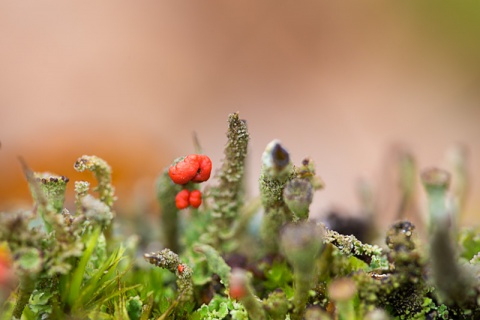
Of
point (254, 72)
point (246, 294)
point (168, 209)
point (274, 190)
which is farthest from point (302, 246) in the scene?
point (254, 72)

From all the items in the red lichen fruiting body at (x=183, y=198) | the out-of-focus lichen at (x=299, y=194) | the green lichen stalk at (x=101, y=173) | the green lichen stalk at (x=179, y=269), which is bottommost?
the green lichen stalk at (x=179, y=269)

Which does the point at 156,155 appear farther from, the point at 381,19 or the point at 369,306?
the point at 369,306

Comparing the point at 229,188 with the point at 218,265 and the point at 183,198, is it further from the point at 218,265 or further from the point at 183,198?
the point at 218,265

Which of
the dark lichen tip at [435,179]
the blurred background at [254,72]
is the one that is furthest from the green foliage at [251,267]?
the blurred background at [254,72]

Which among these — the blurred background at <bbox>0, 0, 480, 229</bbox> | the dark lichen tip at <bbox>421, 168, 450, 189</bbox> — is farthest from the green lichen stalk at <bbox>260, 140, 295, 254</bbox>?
the blurred background at <bbox>0, 0, 480, 229</bbox>

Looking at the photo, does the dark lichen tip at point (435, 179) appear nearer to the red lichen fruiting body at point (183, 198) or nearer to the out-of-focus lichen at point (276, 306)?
the out-of-focus lichen at point (276, 306)

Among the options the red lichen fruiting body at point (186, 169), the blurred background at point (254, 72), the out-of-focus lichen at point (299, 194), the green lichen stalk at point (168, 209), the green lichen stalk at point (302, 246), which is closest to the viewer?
the green lichen stalk at point (302, 246)

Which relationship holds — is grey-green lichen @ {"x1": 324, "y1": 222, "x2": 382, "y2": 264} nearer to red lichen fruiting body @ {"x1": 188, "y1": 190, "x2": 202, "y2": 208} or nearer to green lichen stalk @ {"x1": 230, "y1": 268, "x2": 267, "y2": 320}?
green lichen stalk @ {"x1": 230, "y1": 268, "x2": 267, "y2": 320}

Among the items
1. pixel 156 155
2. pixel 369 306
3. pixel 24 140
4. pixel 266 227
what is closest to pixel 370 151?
pixel 156 155
